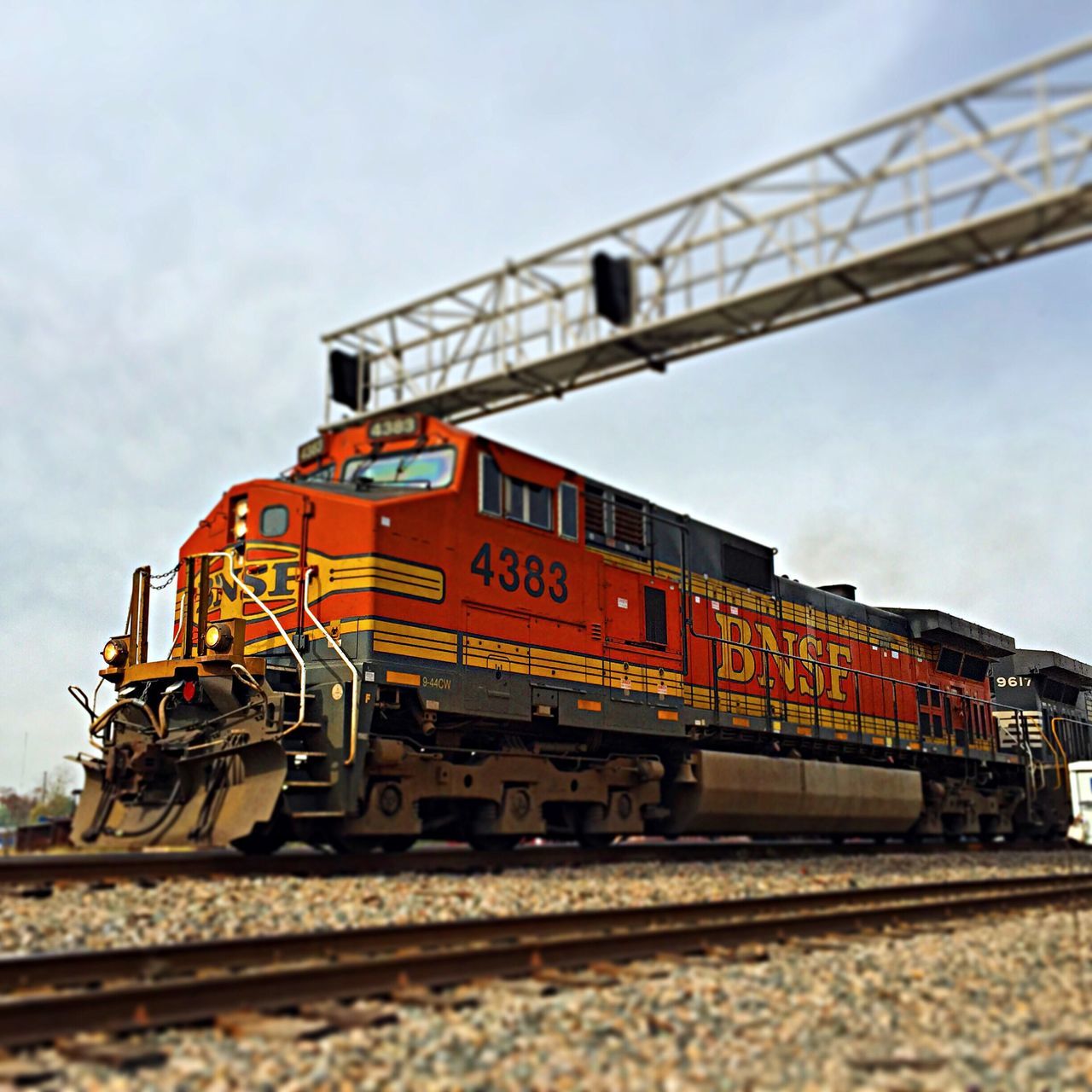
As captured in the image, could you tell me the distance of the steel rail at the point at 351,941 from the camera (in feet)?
16.4

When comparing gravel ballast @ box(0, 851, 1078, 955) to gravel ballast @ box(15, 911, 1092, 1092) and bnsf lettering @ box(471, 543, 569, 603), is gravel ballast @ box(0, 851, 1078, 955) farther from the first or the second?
bnsf lettering @ box(471, 543, 569, 603)

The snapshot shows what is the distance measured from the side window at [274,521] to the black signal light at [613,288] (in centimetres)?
341

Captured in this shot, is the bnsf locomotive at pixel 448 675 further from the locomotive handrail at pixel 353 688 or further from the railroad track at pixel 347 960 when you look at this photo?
the railroad track at pixel 347 960

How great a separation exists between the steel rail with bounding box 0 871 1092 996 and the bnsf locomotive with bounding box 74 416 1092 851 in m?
2.63

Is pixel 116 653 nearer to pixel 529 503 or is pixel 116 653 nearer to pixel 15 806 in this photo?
pixel 529 503

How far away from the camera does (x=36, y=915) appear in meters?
6.52

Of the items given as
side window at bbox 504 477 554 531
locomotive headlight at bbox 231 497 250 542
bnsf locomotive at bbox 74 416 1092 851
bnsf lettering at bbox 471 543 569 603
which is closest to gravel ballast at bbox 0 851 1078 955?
bnsf locomotive at bbox 74 416 1092 851

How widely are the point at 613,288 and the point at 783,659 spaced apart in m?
6.94

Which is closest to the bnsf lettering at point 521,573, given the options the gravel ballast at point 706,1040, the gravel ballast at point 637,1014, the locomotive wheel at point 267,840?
the locomotive wheel at point 267,840

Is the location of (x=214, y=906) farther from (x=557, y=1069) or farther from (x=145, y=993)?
(x=557, y=1069)

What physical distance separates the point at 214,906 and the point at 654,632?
6.64 m

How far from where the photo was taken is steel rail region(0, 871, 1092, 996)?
4996 mm

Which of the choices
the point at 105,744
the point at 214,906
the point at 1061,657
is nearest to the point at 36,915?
the point at 214,906

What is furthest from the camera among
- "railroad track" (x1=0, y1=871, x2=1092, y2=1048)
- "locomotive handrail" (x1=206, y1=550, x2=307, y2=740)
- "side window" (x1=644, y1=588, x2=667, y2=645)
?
"side window" (x1=644, y1=588, x2=667, y2=645)
